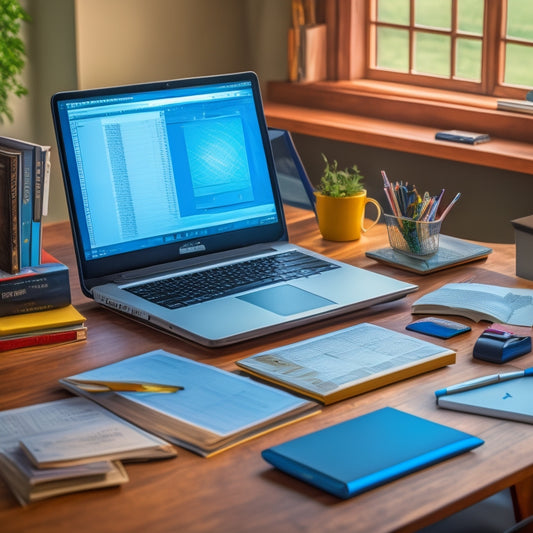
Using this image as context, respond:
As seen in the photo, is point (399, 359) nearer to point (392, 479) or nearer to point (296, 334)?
point (296, 334)

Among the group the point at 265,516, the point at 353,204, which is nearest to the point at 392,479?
the point at 265,516

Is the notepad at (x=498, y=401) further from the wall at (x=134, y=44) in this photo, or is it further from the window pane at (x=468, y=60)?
the wall at (x=134, y=44)

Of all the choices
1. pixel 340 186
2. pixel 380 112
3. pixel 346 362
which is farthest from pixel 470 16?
pixel 346 362

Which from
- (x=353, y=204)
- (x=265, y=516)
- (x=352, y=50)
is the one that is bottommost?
(x=265, y=516)

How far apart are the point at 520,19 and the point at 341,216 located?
162 centimetres

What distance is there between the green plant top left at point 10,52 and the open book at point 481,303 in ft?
8.01

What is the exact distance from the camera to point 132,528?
0.97 meters

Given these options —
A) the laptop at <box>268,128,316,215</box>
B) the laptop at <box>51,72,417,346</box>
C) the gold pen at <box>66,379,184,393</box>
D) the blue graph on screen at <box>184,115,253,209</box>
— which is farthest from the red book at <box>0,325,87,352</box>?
the laptop at <box>268,128,316,215</box>

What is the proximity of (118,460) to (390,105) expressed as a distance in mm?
2569

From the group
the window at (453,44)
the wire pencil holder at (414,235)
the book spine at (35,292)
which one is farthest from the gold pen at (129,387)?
the window at (453,44)

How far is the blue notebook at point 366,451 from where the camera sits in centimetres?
104

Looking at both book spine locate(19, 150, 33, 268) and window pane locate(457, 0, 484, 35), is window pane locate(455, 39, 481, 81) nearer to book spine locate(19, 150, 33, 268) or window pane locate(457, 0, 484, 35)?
window pane locate(457, 0, 484, 35)

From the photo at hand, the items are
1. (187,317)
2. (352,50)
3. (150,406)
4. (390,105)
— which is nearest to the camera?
(150,406)

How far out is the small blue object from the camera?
4.58 feet
